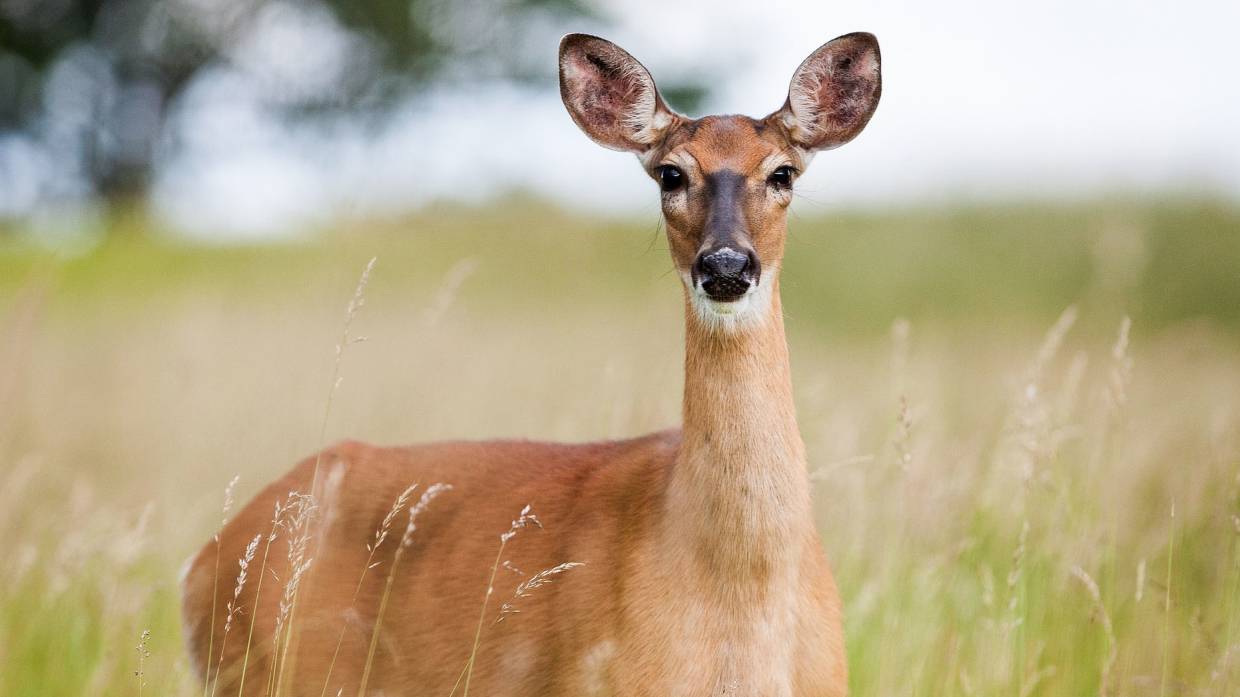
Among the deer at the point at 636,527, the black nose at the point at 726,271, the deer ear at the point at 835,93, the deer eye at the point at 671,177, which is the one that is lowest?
the deer at the point at 636,527

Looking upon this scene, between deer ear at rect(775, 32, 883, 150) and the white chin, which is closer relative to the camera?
the white chin

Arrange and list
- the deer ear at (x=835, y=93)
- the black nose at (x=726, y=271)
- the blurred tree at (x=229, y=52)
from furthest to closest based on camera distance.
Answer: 1. the blurred tree at (x=229, y=52)
2. the deer ear at (x=835, y=93)
3. the black nose at (x=726, y=271)

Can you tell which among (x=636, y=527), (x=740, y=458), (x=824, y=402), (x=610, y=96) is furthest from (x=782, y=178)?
(x=824, y=402)

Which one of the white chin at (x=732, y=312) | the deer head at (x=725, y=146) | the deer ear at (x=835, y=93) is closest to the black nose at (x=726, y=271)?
the deer head at (x=725, y=146)

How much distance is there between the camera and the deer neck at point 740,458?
9.79 ft

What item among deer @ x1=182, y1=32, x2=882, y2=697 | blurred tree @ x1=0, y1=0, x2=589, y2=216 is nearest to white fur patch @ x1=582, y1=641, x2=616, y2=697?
deer @ x1=182, y1=32, x2=882, y2=697

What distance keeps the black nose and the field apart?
0.78 meters

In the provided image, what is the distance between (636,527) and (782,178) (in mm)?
989

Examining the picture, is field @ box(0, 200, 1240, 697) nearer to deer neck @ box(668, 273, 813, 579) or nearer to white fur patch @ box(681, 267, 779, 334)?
deer neck @ box(668, 273, 813, 579)

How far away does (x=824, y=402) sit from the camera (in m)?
7.47

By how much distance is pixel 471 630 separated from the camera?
11.3ft

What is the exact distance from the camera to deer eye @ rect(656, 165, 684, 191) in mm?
3334

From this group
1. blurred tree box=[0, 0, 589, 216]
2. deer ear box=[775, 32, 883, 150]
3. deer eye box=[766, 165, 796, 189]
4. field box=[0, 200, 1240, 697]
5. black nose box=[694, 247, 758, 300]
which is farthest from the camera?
blurred tree box=[0, 0, 589, 216]

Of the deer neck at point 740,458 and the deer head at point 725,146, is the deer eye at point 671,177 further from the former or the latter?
the deer neck at point 740,458
